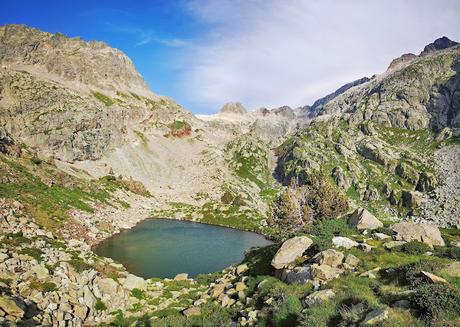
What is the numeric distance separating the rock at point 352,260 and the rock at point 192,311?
505 inches

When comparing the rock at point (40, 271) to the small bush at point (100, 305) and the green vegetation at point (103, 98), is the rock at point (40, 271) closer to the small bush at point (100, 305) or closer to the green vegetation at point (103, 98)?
the small bush at point (100, 305)

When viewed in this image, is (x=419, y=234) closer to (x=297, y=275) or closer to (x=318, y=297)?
(x=297, y=275)

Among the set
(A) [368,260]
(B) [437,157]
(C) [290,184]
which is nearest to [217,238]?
(A) [368,260]

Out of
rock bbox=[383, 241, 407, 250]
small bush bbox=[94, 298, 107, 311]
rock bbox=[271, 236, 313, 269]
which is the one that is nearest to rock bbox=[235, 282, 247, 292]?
rock bbox=[271, 236, 313, 269]

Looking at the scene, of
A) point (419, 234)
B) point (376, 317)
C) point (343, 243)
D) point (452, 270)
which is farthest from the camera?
point (419, 234)

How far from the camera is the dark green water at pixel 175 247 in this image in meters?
58.8

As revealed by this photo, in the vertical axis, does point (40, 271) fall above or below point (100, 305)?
above

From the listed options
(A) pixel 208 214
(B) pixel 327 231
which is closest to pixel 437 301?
(B) pixel 327 231

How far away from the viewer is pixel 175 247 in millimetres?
73375

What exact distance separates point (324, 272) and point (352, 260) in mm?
3374

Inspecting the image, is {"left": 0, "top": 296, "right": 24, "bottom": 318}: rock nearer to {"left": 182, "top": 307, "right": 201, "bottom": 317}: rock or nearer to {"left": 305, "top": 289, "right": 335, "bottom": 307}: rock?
{"left": 182, "top": 307, "right": 201, "bottom": 317}: rock

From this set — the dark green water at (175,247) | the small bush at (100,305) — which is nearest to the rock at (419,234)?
the small bush at (100,305)

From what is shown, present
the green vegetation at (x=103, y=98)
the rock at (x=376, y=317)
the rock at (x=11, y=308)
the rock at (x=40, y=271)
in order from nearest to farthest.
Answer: the rock at (x=376, y=317) < the rock at (x=11, y=308) < the rock at (x=40, y=271) < the green vegetation at (x=103, y=98)

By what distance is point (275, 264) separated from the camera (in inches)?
1282
